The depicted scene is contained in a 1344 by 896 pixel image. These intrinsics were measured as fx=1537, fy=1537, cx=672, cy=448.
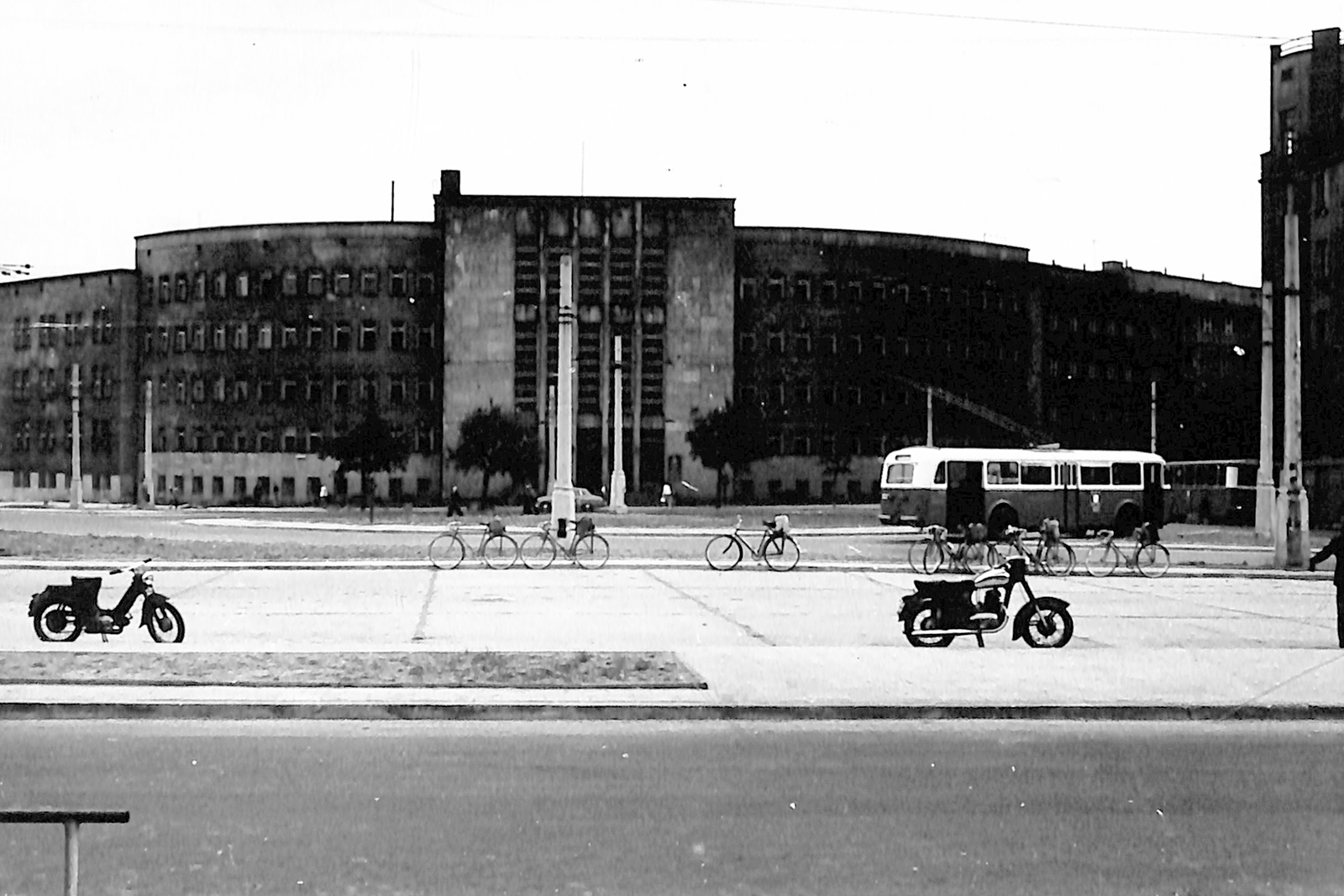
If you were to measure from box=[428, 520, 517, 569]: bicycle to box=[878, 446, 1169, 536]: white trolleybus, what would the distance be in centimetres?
1838

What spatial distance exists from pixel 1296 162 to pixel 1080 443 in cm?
4610

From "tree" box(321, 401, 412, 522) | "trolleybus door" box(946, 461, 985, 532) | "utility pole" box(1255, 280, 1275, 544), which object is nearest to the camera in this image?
"utility pole" box(1255, 280, 1275, 544)

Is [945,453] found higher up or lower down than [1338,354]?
lower down

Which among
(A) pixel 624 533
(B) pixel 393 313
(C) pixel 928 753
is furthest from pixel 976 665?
(B) pixel 393 313

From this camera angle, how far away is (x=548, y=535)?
30.4 metres

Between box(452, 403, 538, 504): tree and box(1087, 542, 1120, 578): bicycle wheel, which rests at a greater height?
box(452, 403, 538, 504): tree

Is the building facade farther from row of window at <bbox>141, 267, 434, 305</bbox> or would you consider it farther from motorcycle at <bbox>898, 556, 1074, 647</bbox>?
row of window at <bbox>141, 267, 434, 305</bbox>

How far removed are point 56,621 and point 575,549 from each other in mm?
14684

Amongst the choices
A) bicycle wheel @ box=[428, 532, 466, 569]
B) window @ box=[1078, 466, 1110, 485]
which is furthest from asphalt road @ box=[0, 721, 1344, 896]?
window @ box=[1078, 466, 1110, 485]

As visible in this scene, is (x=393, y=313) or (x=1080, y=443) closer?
(x=393, y=313)

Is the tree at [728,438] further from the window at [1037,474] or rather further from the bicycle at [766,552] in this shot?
the bicycle at [766,552]

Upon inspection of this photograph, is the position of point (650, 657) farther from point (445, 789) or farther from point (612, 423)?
point (612, 423)

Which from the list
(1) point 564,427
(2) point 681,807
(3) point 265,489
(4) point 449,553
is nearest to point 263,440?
(3) point 265,489

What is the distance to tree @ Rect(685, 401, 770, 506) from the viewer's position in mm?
88438
